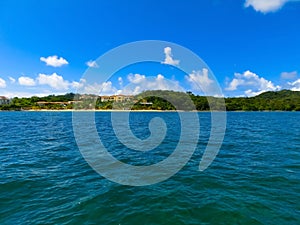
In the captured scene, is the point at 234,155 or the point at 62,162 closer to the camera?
the point at 62,162

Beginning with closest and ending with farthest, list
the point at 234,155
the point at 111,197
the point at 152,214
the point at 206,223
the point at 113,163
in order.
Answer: the point at 206,223 → the point at 152,214 → the point at 111,197 → the point at 113,163 → the point at 234,155

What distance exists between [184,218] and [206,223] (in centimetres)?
78

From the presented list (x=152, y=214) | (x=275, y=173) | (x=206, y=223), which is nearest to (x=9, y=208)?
(x=152, y=214)

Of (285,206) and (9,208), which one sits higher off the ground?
(285,206)

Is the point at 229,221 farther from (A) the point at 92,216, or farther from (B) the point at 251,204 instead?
(A) the point at 92,216

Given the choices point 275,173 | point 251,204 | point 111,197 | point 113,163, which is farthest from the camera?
point 113,163

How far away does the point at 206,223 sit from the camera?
7781 millimetres

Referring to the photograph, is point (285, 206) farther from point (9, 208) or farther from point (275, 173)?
point (9, 208)

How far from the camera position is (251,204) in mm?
9172

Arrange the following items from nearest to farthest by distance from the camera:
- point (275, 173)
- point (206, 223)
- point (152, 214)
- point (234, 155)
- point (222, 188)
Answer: point (206, 223), point (152, 214), point (222, 188), point (275, 173), point (234, 155)

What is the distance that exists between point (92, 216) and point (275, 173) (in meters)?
10.8

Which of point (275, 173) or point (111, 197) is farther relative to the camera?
point (275, 173)

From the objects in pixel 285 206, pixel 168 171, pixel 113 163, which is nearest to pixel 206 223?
pixel 285 206

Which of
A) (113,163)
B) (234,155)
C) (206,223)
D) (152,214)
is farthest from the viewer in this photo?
(234,155)
